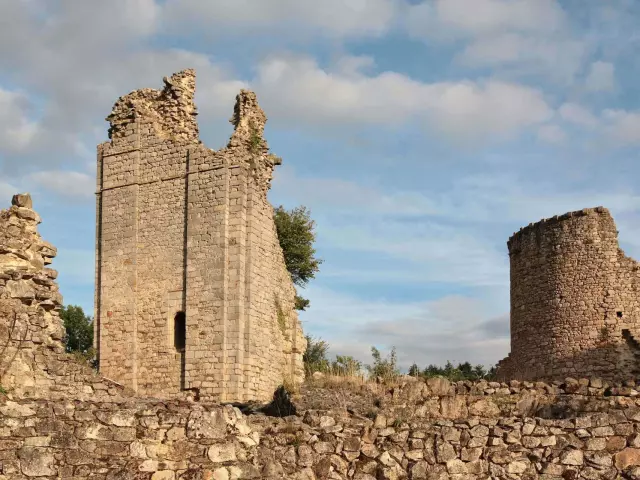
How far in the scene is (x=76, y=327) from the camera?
145 ft

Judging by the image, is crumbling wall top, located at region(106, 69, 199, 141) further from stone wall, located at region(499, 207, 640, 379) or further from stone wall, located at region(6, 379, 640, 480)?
stone wall, located at region(6, 379, 640, 480)

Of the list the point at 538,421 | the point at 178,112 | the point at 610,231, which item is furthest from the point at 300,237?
the point at 538,421

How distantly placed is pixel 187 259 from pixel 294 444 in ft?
Result: 48.1

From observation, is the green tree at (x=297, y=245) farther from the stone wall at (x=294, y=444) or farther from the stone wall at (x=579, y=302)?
the stone wall at (x=294, y=444)

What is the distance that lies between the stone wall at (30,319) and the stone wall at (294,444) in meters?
3.41

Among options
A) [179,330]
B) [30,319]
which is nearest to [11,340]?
[30,319]

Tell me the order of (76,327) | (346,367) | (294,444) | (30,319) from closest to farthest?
(294,444)
(30,319)
(346,367)
(76,327)

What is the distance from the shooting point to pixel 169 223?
23406mm

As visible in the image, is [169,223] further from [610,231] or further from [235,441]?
[235,441]

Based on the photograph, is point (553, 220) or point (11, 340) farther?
point (553, 220)

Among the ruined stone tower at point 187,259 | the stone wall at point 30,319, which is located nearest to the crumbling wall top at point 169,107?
the ruined stone tower at point 187,259

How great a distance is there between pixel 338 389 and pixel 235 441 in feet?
40.7

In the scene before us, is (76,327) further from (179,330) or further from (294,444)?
(294,444)

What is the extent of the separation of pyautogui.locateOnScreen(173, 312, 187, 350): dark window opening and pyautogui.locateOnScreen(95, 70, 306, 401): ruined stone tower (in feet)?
0.11
